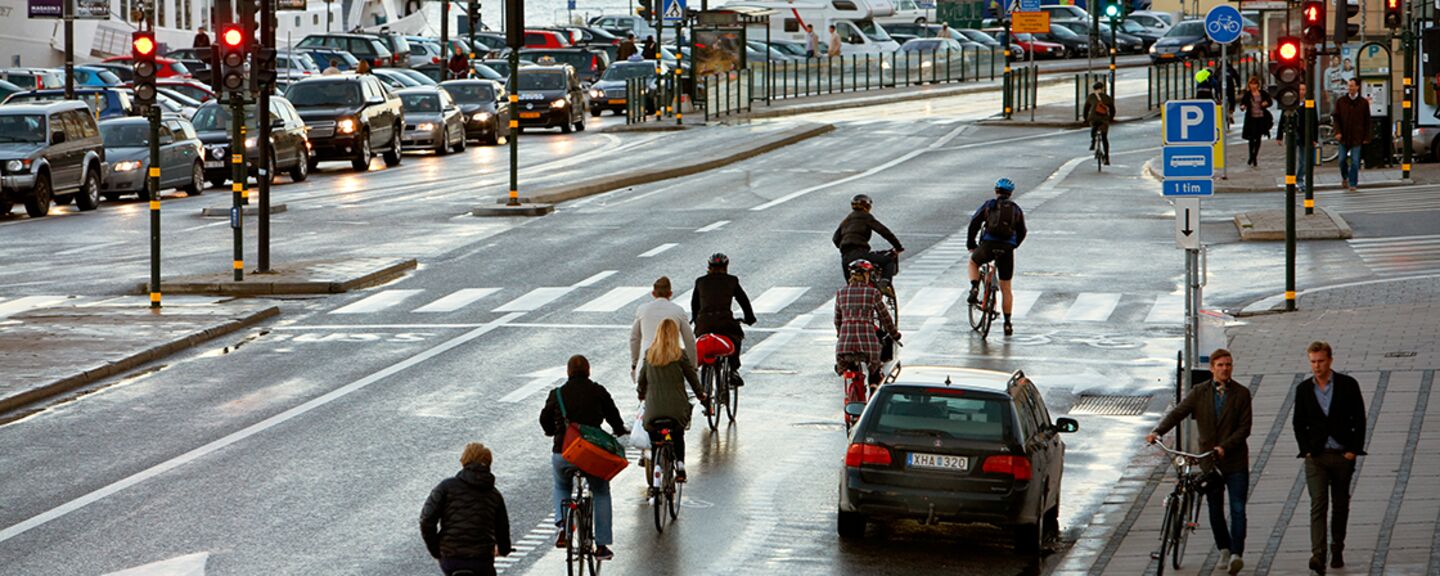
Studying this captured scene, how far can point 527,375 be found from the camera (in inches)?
853

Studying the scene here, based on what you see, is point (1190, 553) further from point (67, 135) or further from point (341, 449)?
point (67, 135)

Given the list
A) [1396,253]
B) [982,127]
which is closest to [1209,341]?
[1396,253]

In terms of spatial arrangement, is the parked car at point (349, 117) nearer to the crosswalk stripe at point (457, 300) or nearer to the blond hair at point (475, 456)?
the crosswalk stripe at point (457, 300)

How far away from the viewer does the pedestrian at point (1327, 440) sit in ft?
44.5

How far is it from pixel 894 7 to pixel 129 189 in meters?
64.8

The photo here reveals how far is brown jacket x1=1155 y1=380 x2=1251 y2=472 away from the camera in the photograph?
13969mm

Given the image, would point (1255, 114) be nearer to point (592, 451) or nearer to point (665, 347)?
point (665, 347)

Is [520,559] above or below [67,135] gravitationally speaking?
below

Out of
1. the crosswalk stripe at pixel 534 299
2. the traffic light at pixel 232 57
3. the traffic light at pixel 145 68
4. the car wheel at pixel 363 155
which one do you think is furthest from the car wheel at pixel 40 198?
the crosswalk stripe at pixel 534 299

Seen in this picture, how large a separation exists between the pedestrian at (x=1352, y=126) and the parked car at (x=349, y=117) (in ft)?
68.5

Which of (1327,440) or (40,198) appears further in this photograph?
(40,198)

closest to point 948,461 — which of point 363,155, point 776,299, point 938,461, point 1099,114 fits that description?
point 938,461

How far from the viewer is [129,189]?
4200cm

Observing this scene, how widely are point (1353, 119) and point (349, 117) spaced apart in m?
21.3
